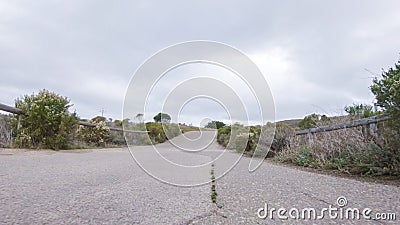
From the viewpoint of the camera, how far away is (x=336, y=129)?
6113mm

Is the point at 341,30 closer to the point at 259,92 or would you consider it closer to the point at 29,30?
the point at 259,92

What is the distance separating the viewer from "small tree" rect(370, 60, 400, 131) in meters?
3.69

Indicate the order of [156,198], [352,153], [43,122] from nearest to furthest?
[156,198] < [352,153] < [43,122]

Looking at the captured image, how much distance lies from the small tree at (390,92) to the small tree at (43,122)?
28.7 ft

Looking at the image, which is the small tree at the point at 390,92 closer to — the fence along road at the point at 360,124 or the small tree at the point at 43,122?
the fence along road at the point at 360,124

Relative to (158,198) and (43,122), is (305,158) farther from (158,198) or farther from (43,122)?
(43,122)

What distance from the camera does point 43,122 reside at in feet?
27.8

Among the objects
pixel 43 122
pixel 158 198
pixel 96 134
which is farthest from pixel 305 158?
pixel 96 134

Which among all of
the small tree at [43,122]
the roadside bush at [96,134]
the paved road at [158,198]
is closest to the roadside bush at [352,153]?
the paved road at [158,198]

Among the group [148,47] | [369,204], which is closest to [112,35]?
[148,47]

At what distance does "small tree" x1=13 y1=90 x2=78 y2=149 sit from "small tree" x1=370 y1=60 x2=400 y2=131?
873cm

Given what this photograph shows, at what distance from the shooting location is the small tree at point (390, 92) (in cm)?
369

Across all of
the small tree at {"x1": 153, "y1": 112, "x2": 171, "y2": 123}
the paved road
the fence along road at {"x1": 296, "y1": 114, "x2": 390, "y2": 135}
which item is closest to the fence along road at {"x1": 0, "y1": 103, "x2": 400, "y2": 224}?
the paved road

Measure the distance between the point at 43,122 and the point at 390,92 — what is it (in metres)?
9.09
